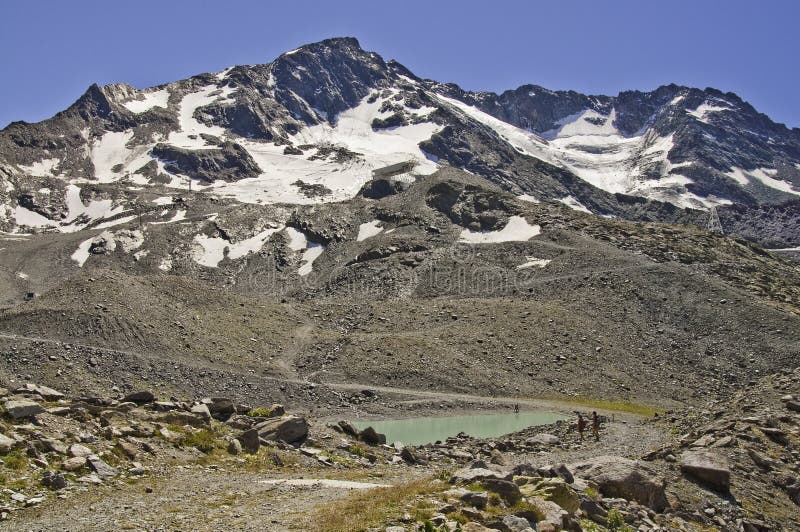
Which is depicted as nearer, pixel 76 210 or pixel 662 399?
pixel 662 399

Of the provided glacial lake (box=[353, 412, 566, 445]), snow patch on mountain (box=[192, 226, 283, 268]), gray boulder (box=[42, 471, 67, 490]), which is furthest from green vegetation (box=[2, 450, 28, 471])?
snow patch on mountain (box=[192, 226, 283, 268])

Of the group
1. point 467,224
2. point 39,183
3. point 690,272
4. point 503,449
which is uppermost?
point 39,183

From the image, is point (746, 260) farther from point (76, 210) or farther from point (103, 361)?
point (76, 210)

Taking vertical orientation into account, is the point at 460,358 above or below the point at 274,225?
below

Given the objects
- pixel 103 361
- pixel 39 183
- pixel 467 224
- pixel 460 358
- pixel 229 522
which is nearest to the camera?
pixel 229 522

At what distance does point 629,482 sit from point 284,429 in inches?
532

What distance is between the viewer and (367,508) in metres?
17.0

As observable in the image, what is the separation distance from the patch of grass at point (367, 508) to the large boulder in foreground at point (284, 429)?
29.8 feet

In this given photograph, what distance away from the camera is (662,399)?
63969 mm

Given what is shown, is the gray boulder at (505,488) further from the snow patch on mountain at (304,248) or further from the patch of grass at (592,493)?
the snow patch on mountain at (304,248)

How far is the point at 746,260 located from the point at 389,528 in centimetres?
9263

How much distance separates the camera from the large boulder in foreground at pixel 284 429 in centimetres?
2794

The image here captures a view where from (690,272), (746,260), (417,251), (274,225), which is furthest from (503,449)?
(274,225)

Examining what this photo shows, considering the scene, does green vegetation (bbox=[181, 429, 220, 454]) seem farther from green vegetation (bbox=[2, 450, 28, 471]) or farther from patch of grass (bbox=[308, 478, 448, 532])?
patch of grass (bbox=[308, 478, 448, 532])
